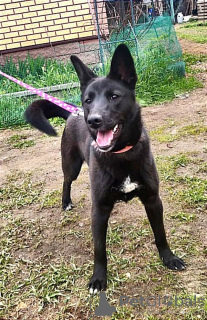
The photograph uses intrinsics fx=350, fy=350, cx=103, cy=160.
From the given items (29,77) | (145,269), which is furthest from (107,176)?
(29,77)

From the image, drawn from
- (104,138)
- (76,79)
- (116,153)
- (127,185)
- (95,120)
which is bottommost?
(76,79)

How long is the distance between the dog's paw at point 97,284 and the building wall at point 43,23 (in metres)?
6.05

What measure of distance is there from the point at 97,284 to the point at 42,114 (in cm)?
149

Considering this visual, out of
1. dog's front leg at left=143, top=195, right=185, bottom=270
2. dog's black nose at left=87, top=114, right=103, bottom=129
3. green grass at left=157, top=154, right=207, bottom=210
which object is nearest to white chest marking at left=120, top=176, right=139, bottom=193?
dog's front leg at left=143, top=195, right=185, bottom=270

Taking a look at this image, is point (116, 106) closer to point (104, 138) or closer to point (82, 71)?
point (104, 138)

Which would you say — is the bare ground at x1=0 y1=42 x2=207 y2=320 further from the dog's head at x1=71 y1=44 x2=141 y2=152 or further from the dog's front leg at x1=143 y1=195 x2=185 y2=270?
the dog's head at x1=71 y1=44 x2=141 y2=152

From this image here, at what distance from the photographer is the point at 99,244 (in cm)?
236

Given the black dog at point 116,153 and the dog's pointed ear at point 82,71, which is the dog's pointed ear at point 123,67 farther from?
the dog's pointed ear at point 82,71

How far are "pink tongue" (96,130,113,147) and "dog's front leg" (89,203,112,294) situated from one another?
0.45m

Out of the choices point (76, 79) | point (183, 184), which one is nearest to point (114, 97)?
point (183, 184)

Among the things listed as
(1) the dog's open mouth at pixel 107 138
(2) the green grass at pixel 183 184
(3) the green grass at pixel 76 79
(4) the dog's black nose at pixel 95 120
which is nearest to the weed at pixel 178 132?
(2) the green grass at pixel 183 184

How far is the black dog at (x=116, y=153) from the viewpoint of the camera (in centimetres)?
207

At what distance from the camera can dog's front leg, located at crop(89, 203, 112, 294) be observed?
2295 mm

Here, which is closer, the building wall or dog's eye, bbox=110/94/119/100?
dog's eye, bbox=110/94/119/100
